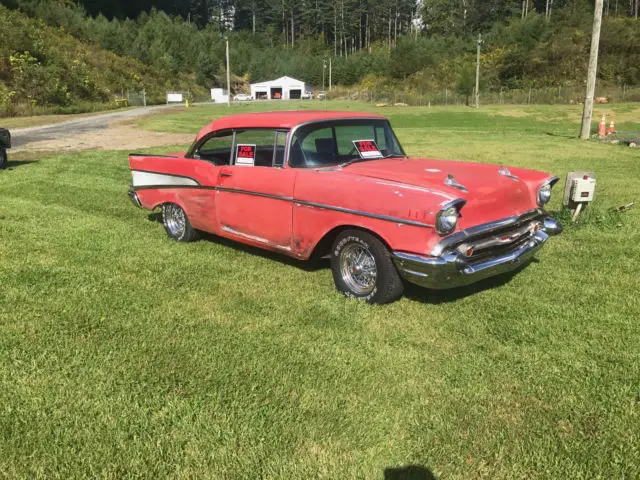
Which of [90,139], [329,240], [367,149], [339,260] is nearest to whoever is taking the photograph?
[339,260]

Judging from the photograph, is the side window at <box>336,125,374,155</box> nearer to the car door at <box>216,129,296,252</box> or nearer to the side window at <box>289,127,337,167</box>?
the side window at <box>289,127,337,167</box>

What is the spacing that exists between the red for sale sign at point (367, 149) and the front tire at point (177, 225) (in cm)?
230

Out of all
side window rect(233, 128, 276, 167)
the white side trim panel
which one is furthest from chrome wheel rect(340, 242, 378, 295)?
the white side trim panel

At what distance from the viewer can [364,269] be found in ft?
15.1

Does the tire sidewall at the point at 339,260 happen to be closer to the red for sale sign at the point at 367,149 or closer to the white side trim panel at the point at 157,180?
the red for sale sign at the point at 367,149

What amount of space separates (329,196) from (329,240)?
1.58 feet

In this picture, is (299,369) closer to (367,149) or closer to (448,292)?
(448,292)

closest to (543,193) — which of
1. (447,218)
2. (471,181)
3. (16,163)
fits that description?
(471,181)

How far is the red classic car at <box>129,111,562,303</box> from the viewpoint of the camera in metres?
4.06

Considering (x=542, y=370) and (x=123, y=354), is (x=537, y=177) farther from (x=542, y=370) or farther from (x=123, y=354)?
(x=123, y=354)

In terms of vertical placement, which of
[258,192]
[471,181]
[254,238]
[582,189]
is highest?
[471,181]

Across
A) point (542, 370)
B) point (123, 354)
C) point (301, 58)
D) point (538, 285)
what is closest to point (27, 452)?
point (123, 354)

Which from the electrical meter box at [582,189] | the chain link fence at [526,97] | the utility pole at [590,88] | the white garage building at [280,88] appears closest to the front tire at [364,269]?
the electrical meter box at [582,189]

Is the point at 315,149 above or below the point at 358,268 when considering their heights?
above
